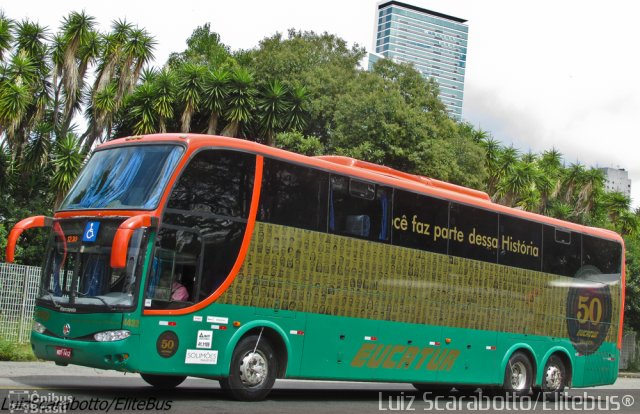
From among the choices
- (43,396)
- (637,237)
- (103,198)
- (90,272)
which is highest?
(637,237)

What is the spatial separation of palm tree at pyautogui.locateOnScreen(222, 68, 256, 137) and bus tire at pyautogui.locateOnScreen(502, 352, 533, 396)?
18.5 meters

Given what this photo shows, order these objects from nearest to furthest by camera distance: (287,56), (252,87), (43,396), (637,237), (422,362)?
(43,396) → (422,362) → (252,87) → (287,56) → (637,237)

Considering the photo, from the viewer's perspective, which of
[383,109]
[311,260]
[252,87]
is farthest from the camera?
[252,87]

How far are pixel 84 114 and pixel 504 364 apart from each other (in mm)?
23891

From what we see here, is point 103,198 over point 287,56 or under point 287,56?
under

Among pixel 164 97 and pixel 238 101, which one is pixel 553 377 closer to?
pixel 238 101

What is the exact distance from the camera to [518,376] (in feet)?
57.1

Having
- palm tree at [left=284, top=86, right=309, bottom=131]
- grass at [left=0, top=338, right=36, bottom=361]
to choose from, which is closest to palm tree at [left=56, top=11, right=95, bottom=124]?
palm tree at [left=284, top=86, right=309, bottom=131]

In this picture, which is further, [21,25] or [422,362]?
[21,25]

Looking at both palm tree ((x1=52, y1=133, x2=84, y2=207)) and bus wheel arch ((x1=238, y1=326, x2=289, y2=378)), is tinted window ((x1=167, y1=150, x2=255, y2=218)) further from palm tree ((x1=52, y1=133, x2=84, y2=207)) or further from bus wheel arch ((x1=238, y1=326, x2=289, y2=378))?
palm tree ((x1=52, y1=133, x2=84, y2=207))

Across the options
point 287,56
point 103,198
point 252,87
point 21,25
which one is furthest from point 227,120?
point 103,198

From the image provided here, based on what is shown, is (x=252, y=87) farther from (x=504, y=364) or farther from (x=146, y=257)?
(x=146, y=257)

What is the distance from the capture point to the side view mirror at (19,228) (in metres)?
11.7

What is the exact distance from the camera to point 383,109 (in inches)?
1276
